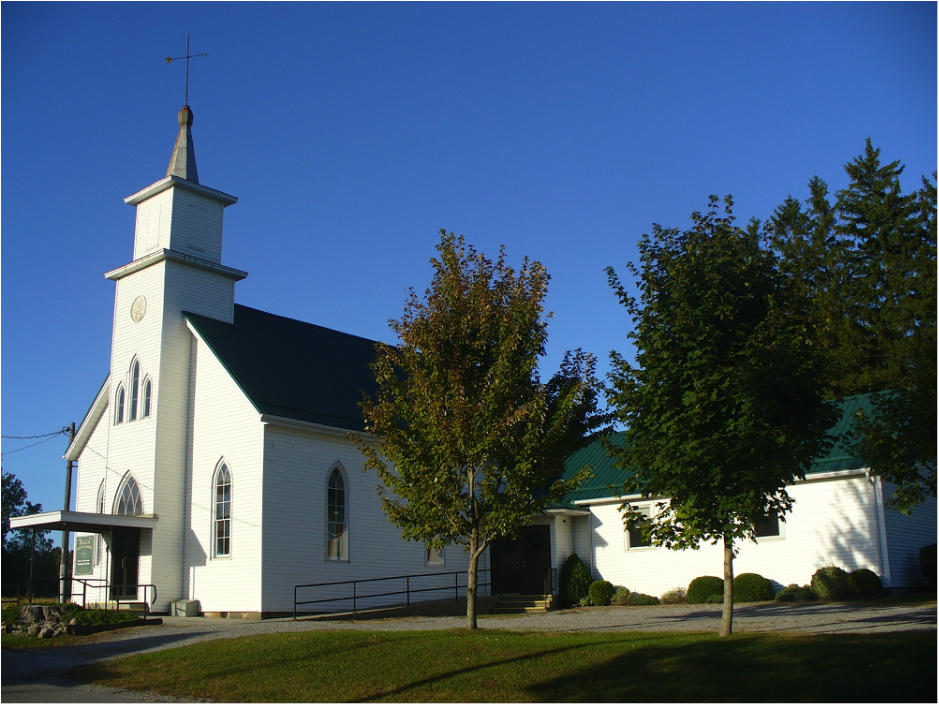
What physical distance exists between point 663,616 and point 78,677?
13290 mm

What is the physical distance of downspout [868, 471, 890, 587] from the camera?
2392cm

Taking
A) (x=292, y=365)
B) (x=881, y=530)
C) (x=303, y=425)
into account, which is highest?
(x=292, y=365)

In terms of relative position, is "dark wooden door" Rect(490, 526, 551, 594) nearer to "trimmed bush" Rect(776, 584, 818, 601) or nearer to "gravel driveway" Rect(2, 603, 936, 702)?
"gravel driveway" Rect(2, 603, 936, 702)

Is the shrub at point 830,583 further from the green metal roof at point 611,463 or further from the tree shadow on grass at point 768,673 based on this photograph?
the tree shadow on grass at point 768,673

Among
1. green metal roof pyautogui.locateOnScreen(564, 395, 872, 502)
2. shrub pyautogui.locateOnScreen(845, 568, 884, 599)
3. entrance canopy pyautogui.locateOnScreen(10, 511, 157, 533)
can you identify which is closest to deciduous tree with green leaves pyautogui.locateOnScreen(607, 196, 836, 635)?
green metal roof pyautogui.locateOnScreen(564, 395, 872, 502)

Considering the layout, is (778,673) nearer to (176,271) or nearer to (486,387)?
(486,387)

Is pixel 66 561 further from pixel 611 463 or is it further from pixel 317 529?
pixel 611 463

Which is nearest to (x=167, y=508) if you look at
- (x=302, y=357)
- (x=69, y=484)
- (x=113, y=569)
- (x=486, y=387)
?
(x=113, y=569)

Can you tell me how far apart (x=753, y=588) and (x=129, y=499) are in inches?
742

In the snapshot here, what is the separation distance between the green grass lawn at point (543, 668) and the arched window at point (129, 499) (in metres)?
11.5

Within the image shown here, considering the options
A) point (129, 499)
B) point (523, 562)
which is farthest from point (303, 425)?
Answer: point (523, 562)

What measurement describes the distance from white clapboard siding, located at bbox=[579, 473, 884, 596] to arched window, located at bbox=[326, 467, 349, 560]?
943 centimetres

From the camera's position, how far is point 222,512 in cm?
2680

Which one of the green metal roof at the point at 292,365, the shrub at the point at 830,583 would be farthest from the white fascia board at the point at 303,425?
the shrub at the point at 830,583
